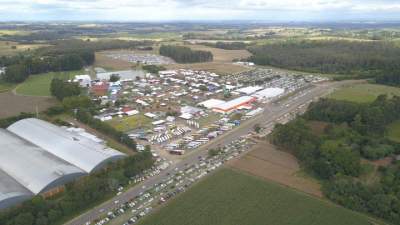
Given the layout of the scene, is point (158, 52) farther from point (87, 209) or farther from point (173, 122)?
point (87, 209)

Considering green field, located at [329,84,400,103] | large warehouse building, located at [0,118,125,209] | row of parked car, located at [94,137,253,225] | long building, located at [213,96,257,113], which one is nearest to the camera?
row of parked car, located at [94,137,253,225]

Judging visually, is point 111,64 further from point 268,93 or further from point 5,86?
point 268,93

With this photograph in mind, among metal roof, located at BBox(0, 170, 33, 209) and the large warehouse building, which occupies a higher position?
the large warehouse building

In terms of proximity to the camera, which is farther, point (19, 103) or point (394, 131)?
point (19, 103)

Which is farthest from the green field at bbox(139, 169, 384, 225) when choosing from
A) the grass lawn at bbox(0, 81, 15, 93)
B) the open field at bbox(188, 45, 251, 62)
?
the open field at bbox(188, 45, 251, 62)

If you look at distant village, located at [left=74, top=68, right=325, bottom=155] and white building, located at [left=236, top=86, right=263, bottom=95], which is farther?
white building, located at [left=236, top=86, right=263, bottom=95]

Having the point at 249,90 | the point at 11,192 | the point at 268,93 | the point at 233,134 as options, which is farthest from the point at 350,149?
the point at 249,90

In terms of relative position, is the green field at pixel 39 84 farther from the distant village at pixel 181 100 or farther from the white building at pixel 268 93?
the white building at pixel 268 93

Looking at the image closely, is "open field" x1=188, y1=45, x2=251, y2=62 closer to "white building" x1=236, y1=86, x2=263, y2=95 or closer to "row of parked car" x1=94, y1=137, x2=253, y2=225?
"white building" x1=236, y1=86, x2=263, y2=95
